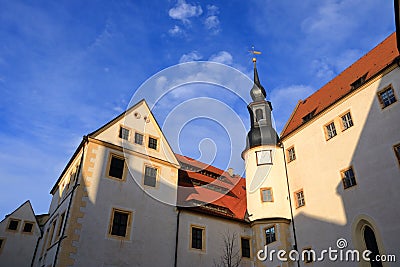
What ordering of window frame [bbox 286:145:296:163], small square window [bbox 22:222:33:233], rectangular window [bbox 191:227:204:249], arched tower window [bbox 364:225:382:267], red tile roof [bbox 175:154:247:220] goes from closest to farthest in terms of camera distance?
arched tower window [bbox 364:225:382:267] → rectangular window [bbox 191:227:204:249] → red tile roof [bbox 175:154:247:220] → window frame [bbox 286:145:296:163] → small square window [bbox 22:222:33:233]

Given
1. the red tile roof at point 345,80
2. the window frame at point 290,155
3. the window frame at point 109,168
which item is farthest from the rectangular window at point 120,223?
the red tile roof at point 345,80

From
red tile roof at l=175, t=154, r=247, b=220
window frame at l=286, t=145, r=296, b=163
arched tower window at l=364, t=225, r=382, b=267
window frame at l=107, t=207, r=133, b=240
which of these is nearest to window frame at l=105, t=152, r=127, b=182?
window frame at l=107, t=207, r=133, b=240

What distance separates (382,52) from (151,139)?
1734 centimetres

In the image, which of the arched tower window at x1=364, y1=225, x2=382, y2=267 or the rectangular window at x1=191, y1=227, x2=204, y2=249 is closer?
the arched tower window at x1=364, y1=225, x2=382, y2=267

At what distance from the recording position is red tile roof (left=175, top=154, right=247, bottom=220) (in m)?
24.3

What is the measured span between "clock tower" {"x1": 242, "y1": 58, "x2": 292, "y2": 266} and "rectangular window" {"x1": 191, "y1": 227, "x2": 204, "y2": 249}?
4.53 m

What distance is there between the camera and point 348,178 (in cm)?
1991

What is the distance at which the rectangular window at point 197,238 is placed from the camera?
73.1 feet

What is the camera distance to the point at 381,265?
16.9 m

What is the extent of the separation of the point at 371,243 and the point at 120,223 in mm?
14437

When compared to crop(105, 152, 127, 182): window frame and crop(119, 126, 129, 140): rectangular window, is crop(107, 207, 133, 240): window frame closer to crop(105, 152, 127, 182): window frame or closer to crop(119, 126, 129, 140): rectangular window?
crop(105, 152, 127, 182): window frame

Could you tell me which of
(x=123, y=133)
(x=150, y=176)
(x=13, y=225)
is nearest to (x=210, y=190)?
(x=150, y=176)

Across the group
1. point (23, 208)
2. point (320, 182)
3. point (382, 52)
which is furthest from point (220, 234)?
point (23, 208)

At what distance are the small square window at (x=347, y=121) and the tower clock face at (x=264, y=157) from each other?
7001 mm
